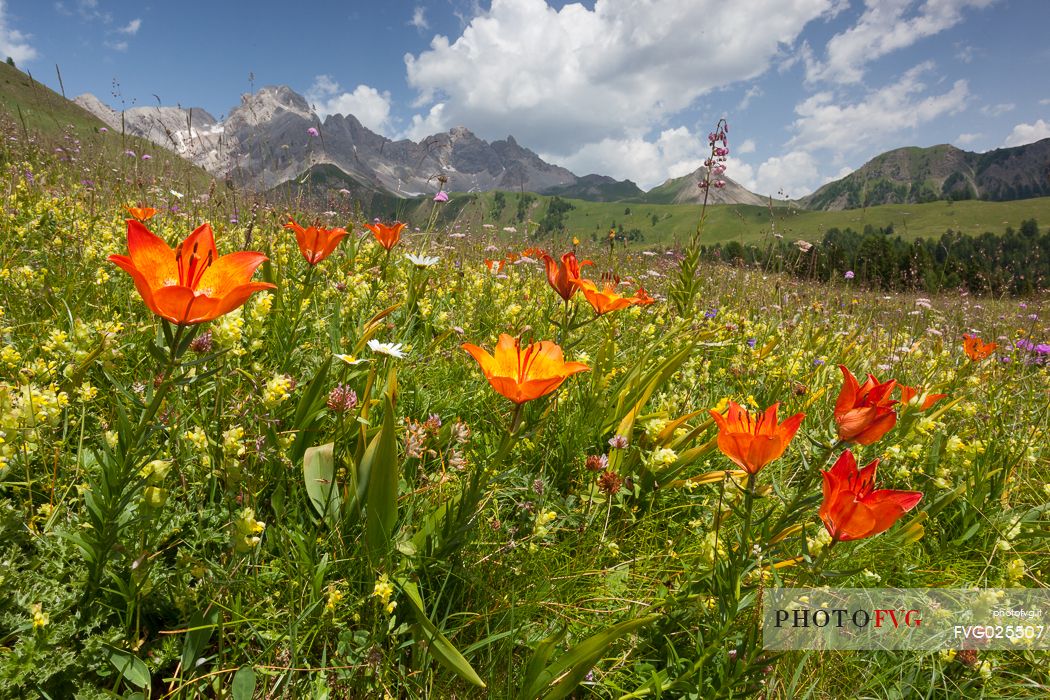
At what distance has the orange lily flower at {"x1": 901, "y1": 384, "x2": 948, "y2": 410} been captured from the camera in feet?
6.13

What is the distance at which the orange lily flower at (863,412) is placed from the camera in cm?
134

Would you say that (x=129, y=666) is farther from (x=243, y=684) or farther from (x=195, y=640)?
(x=243, y=684)

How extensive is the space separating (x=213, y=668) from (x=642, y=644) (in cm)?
131

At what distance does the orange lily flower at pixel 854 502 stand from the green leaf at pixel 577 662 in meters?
0.54

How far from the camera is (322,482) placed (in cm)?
180

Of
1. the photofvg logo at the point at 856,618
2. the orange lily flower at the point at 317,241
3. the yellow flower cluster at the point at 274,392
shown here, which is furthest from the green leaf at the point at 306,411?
the photofvg logo at the point at 856,618

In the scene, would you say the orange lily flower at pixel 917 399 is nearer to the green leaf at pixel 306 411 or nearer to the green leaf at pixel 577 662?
the green leaf at pixel 577 662

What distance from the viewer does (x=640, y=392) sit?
2.63 metres

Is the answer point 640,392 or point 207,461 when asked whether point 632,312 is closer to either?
point 640,392

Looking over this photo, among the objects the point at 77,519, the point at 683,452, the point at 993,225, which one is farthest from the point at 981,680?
the point at 993,225

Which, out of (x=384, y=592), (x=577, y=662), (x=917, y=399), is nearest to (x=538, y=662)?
(x=577, y=662)

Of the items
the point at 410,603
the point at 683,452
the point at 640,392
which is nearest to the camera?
the point at 410,603

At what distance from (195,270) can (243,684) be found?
3.61 feet

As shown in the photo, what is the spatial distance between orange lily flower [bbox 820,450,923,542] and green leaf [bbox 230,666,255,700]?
1.56 meters
